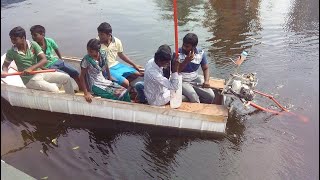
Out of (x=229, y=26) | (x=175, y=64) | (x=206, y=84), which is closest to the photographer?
(x=175, y=64)

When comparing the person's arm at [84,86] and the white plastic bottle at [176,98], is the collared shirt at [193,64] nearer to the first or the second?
the white plastic bottle at [176,98]

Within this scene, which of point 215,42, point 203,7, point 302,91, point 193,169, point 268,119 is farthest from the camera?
point 203,7

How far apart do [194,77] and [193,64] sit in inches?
15.9

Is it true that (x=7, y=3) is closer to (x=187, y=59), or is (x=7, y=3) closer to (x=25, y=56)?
(x=25, y=56)

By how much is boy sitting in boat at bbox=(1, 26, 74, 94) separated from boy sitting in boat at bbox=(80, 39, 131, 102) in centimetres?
74

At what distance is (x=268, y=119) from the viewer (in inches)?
325

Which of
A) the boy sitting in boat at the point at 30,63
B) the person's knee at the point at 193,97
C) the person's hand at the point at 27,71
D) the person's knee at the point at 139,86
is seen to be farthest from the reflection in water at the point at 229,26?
the person's hand at the point at 27,71

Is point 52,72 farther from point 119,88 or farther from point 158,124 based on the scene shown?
point 158,124

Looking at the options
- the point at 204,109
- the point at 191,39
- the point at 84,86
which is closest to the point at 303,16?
the point at 204,109

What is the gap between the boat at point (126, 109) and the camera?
23.2 feet

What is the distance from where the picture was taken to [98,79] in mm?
7312

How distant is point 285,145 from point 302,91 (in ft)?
9.15

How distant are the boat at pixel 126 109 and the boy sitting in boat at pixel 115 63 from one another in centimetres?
76

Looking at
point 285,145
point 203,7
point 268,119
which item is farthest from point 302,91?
point 203,7
